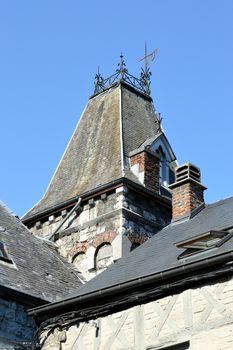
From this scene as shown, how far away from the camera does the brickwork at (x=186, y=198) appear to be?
13.7 m

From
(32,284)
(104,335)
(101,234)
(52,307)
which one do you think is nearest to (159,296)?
(104,335)

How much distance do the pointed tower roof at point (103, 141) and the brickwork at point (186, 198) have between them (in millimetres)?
3847

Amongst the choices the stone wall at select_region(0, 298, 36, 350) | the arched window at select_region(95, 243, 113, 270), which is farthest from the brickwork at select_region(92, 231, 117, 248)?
the stone wall at select_region(0, 298, 36, 350)

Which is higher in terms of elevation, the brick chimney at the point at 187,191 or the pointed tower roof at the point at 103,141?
the pointed tower roof at the point at 103,141

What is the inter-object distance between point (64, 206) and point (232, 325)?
34.2 ft

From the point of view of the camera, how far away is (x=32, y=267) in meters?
15.0

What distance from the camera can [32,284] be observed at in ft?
46.0

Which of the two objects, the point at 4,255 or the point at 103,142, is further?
the point at 103,142

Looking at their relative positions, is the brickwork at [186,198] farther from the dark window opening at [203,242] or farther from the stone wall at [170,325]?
the stone wall at [170,325]

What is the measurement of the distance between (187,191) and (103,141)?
23.6 ft

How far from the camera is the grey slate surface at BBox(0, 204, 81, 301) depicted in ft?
45.1

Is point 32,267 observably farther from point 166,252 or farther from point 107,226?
point 166,252

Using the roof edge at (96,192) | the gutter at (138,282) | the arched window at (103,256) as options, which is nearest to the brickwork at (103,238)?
the arched window at (103,256)

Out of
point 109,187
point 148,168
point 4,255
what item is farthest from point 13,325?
point 148,168
